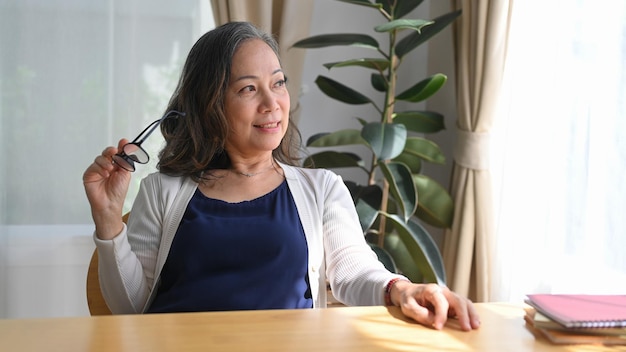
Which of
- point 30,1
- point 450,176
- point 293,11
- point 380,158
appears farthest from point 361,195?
point 30,1

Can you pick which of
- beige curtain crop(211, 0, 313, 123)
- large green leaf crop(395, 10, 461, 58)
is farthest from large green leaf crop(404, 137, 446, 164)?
beige curtain crop(211, 0, 313, 123)

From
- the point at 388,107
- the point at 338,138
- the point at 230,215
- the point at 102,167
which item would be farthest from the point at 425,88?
the point at 102,167

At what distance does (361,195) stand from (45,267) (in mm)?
1274

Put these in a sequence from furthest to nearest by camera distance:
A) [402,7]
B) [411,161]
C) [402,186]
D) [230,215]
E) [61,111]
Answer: [411,161]
[61,111]
[402,7]
[402,186]
[230,215]

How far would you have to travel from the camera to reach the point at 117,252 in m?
1.60

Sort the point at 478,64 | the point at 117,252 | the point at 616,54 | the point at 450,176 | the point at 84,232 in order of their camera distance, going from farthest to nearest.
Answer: the point at 450,176 → the point at 84,232 → the point at 478,64 → the point at 616,54 → the point at 117,252

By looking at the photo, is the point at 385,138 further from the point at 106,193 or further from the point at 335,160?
the point at 106,193

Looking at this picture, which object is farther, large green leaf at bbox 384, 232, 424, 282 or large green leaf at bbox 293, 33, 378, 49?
large green leaf at bbox 384, 232, 424, 282

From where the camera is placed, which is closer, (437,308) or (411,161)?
(437,308)

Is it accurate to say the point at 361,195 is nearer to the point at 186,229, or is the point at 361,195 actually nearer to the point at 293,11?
the point at 293,11

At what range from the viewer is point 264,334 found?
47.9 inches

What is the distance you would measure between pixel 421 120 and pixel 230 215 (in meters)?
1.51

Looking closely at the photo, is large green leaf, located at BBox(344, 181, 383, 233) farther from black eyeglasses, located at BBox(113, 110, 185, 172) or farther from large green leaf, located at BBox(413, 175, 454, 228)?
black eyeglasses, located at BBox(113, 110, 185, 172)

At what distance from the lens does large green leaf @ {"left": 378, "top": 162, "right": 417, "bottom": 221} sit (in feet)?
9.09
